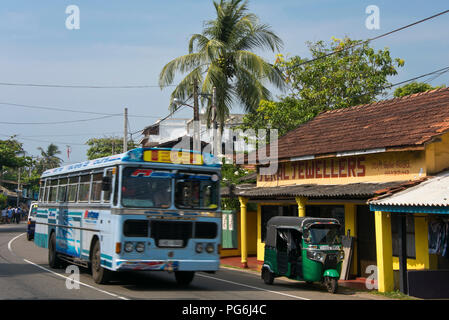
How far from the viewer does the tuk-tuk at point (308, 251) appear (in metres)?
14.4

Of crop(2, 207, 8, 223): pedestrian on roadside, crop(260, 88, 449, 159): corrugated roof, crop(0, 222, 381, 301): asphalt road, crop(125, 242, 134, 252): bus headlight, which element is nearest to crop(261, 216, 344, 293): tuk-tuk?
crop(0, 222, 381, 301): asphalt road

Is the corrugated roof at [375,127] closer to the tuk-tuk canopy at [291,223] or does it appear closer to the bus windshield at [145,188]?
the tuk-tuk canopy at [291,223]

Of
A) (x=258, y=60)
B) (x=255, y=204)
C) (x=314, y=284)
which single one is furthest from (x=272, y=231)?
(x=258, y=60)

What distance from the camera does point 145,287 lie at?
43.5 feet

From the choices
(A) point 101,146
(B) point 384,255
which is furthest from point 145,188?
(A) point 101,146

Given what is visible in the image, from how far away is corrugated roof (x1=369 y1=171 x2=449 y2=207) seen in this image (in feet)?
42.5

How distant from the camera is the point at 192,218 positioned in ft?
41.8

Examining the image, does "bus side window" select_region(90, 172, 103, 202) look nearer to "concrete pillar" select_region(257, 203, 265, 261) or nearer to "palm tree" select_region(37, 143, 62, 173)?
"concrete pillar" select_region(257, 203, 265, 261)

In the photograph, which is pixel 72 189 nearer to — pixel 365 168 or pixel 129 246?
pixel 129 246

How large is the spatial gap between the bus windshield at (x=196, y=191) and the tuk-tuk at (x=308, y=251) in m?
3.06

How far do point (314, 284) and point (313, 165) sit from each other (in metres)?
5.30

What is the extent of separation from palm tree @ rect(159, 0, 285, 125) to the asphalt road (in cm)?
1396

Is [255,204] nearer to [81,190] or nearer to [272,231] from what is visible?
[272,231]
